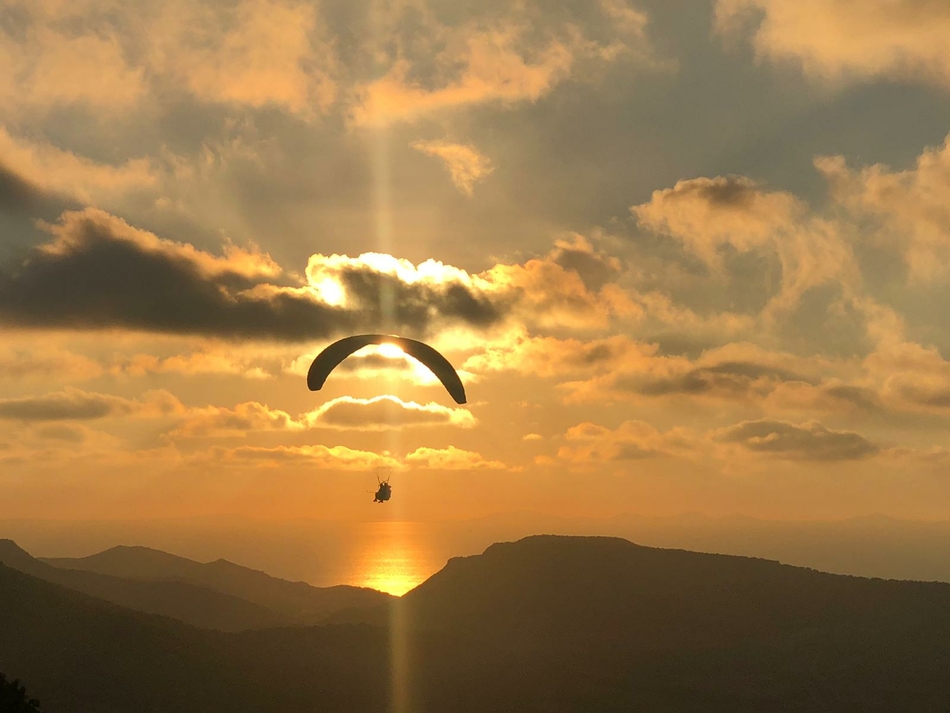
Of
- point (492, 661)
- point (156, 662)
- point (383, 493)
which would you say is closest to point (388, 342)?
point (383, 493)

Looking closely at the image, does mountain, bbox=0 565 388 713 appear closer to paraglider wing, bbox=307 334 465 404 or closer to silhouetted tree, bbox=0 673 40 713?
silhouetted tree, bbox=0 673 40 713

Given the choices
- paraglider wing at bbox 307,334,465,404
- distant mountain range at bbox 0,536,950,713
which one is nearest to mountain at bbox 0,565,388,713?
distant mountain range at bbox 0,536,950,713

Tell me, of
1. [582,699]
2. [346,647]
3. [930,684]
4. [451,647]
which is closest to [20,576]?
[346,647]

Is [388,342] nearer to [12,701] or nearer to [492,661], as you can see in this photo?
[12,701]

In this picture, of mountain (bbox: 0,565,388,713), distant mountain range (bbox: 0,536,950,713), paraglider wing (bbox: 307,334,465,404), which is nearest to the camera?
paraglider wing (bbox: 307,334,465,404)

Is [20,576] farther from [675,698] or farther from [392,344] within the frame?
[392,344]

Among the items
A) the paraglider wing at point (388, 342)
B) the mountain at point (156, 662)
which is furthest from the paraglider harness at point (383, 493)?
the mountain at point (156, 662)
